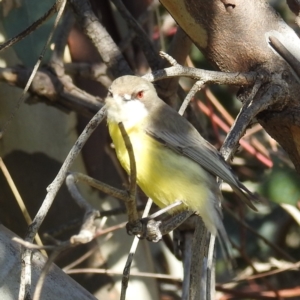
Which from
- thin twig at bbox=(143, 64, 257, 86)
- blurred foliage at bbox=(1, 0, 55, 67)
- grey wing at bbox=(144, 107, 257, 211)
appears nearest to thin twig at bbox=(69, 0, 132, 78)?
blurred foliage at bbox=(1, 0, 55, 67)

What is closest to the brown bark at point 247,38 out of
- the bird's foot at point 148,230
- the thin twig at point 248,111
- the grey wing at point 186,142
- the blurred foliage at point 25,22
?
the thin twig at point 248,111

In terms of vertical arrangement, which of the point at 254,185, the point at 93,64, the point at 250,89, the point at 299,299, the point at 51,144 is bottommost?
the point at 299,299

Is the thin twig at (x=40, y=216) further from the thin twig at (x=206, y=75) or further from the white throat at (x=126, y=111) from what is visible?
the white throat at (x=126, y=111)

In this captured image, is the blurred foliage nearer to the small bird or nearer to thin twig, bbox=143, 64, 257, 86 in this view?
the small bird

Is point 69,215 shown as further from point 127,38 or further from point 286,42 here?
point 286,42

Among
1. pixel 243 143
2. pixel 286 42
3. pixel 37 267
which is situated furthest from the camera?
pixel 243 143

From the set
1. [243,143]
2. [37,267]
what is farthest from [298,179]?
[37,267]
